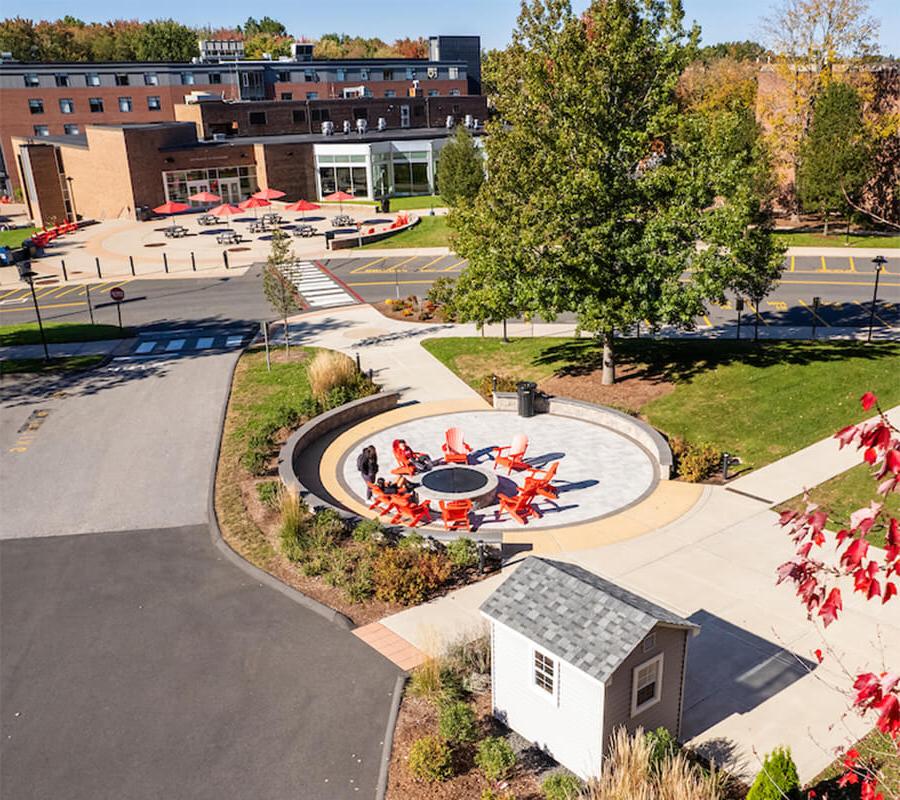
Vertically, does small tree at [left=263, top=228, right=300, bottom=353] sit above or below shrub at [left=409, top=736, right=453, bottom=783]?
above

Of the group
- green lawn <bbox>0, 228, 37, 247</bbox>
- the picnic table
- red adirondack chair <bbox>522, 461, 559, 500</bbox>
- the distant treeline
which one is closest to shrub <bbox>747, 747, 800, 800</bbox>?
red adirondack chair <bbox>522, 461, 559, 500</bbox>

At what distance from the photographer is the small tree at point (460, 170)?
5391cm

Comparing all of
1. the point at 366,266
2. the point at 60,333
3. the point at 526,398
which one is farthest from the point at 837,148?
the point at 60,333

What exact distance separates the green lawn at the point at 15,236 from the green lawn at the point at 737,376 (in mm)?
42635

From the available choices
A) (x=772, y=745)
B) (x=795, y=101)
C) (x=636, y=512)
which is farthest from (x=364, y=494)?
(x=795, y=101)

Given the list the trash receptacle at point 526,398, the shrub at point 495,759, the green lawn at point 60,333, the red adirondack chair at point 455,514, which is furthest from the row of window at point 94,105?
the shrub at point 495,759

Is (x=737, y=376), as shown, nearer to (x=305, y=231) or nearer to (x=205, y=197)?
(x=305, y=231)

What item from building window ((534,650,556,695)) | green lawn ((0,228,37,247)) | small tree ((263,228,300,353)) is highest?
small tree ((263,228,300,353))

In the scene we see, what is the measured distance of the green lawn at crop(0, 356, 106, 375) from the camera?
29.8 meters

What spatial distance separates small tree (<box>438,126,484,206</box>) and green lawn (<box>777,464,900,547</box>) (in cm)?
3819

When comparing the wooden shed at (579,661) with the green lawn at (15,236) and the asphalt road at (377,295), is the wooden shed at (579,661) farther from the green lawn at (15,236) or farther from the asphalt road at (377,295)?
the green lawn at (15,236)

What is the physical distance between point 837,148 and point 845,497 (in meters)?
36.3

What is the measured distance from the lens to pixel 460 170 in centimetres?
5400

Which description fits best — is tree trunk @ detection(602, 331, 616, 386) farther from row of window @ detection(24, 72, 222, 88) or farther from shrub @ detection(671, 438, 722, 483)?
row of window @ detection(24, 72, 222, 88)
